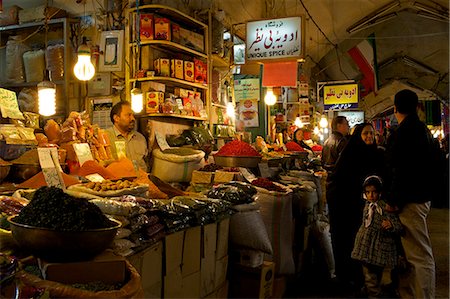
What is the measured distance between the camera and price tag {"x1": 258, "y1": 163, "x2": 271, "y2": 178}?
5605 mm

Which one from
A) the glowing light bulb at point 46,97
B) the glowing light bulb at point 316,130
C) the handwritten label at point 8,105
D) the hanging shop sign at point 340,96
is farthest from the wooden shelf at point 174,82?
the glowing light bulb at point 316,130

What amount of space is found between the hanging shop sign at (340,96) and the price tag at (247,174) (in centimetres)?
1066

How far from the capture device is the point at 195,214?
321cm

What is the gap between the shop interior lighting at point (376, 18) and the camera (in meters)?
11.5

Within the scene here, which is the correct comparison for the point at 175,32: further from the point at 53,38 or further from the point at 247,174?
the point at 247,174

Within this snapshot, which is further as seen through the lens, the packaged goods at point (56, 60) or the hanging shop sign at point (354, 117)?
the hanging shop sign at point (354, 117)

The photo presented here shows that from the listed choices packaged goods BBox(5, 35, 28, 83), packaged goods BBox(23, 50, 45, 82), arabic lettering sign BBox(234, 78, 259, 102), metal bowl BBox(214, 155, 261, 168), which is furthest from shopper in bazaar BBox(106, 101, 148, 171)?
arabic lettering sign BBox(234, 78, 259, 102)

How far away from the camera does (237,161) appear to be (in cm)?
530

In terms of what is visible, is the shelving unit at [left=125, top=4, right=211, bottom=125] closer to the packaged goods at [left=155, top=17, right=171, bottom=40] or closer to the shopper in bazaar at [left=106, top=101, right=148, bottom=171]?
the packaged goods at [left=155, top=17, right=171, bottom=40]

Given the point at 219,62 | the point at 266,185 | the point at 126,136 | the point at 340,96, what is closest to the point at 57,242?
the point at 266,185

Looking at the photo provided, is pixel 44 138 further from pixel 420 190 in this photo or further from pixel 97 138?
pixel 420 190

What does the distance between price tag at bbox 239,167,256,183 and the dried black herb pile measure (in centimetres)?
317

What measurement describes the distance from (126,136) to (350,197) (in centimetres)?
281

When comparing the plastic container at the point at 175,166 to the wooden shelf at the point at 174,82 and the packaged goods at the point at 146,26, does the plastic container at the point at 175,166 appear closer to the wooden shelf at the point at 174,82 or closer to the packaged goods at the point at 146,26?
the wooden shelf at the point at 174,82
